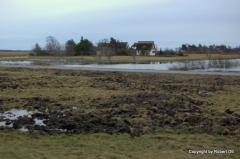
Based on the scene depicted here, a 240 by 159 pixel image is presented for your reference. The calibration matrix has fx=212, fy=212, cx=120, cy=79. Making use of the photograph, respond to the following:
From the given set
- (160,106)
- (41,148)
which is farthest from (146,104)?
(41,148)

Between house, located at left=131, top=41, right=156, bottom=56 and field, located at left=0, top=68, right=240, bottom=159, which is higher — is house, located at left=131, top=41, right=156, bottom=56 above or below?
above

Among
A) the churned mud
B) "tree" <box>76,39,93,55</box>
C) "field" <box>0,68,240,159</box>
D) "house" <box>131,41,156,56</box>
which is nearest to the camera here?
"field" <box>0,68,240,159</box>

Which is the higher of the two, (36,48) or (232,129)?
(36,48)

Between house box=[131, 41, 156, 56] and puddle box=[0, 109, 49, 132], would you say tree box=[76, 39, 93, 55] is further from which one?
puddle box=[0, 109, 49, 132]

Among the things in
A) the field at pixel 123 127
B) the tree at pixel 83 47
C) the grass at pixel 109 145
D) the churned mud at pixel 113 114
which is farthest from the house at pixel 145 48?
the grass at pixel 109 145

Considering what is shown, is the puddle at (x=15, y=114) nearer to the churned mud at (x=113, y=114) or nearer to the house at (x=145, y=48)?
the churned mud at (x=113, y=114)

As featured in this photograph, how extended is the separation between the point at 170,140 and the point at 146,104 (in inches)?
170

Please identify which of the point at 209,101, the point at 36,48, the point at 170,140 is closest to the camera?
the point at 170,140

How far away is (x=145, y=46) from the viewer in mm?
91625

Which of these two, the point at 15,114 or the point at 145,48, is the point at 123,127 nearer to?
the point at 15,114

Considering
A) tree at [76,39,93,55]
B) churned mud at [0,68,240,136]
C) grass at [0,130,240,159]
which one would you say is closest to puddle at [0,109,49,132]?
churned mud at [0,68,240,136]

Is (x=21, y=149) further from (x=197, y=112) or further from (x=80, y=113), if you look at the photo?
(x=197, y=112)

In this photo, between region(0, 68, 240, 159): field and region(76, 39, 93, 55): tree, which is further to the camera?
region(76, 39, 93, 55): tree

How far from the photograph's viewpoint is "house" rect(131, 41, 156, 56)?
8441cm
